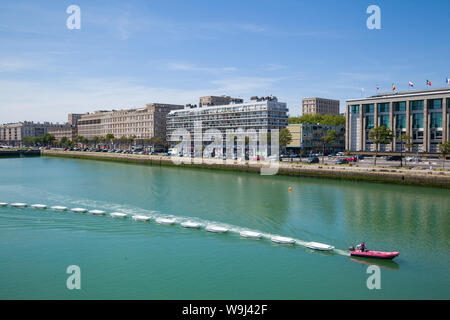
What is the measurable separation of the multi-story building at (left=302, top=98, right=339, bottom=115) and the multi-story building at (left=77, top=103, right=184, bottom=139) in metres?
69.0

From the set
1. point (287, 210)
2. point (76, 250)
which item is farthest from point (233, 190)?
point (76, 250)

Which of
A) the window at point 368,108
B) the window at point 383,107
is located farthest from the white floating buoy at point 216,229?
the window at point 368,108

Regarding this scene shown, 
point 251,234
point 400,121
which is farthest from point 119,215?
point 400,121

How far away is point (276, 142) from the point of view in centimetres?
8869

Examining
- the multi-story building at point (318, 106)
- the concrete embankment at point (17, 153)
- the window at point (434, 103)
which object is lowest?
the concrete embankment at point (17, 153)

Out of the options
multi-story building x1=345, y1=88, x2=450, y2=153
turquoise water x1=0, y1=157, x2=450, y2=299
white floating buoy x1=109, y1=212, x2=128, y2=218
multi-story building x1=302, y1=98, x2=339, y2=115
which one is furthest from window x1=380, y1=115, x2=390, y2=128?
multi-story building x1=302, y1=98, x2=339, y2=115

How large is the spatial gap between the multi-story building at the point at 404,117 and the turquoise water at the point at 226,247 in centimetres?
3504

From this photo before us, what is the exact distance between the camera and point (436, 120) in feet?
248

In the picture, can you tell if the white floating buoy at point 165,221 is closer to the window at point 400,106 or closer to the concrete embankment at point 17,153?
the window at point 400,106

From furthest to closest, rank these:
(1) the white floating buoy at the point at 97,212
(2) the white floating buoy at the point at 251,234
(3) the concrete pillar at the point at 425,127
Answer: (3) the concrete pillar at the point at 425,127, (1) the white floating buoy at the point at 97,212, (2) the white floating buoy at the point at 251,234

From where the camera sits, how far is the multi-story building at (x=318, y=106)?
184500 millimetres

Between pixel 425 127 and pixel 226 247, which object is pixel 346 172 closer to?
pixel 425 127

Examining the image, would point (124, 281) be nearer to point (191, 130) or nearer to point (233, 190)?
point (233, 190)
